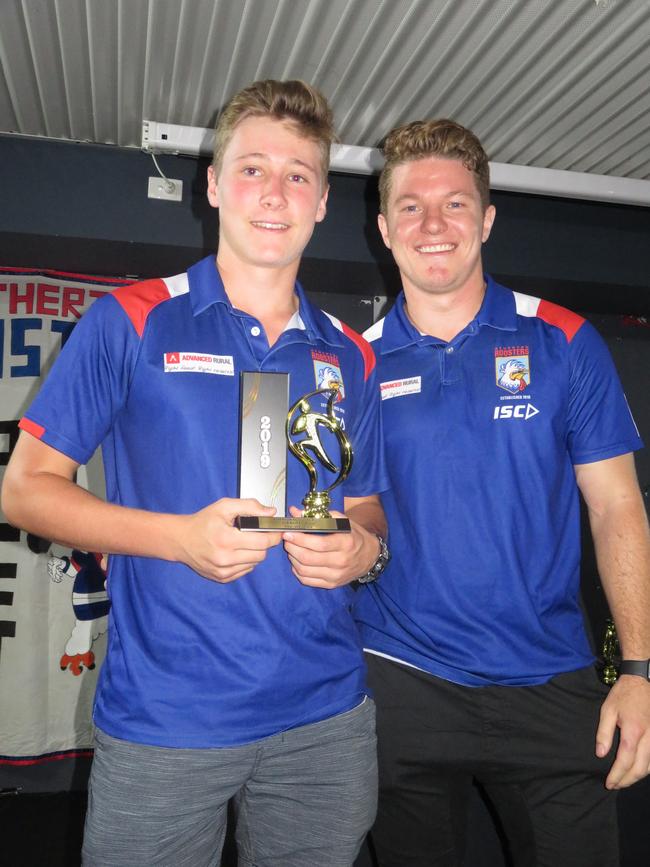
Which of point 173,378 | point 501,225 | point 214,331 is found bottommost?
point 173,378

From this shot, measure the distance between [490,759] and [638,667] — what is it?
39 centimetres

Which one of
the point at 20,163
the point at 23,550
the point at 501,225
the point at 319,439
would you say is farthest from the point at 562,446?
the point at 23,550

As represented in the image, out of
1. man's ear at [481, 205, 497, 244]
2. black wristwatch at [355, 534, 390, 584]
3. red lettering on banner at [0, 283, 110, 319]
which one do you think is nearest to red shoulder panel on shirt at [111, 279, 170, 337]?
black wristwatch at [355, 534, 390, 584]

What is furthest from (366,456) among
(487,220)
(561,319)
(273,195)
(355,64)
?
(355,64)

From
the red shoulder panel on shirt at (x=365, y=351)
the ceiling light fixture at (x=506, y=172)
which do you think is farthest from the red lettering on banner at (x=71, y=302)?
the red shoulder panel on shirt at (x=365, y=351)

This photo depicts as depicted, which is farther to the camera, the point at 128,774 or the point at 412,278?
the point at 412,278

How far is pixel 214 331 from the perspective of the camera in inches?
56.7

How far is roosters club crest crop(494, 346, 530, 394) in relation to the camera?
1843 millimetres

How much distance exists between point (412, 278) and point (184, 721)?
125 centimetres

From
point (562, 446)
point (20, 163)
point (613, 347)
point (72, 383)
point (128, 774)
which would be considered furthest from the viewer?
point (613, 347)

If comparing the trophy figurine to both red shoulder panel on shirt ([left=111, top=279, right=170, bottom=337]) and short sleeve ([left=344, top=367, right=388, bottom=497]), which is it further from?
red shoulder panel on shirt ([left=111, top=279, right=170, bottom=337])

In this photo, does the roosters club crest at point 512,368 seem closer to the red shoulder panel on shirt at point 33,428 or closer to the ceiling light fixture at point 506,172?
the red shoulder panel on shirt at point 33,428

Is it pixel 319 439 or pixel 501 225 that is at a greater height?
pixel 501 225

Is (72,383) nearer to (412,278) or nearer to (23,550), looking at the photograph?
(412,278)
